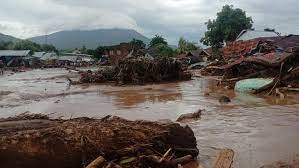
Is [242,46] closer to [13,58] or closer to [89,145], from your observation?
[89,145]

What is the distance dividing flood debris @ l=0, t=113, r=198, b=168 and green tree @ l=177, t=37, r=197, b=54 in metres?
60.3

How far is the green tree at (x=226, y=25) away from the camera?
58.5 meters

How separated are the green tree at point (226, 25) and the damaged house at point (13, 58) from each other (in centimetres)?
2930

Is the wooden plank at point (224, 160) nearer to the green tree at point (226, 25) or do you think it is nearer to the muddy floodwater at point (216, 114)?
the muddy floodwater at point (216, 114)

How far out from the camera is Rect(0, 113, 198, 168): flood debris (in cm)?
589

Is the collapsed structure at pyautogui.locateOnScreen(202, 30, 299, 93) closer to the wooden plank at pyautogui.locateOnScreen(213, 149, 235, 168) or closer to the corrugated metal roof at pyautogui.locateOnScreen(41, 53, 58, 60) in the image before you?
the wooden plank at pyautogui.locateOnScreen(213, 149, 235, 168)

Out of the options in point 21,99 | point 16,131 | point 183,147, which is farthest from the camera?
point 21,99

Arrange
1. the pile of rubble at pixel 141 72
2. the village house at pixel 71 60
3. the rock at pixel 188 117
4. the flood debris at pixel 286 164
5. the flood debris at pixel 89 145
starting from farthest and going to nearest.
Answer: the village house at pixel 71 60, the pile of rubble at pixel 141 72, the rock at pixel 188 117, the flood debris at pixel 286 164, the flood debris at pixel 89 145

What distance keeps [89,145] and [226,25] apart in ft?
179

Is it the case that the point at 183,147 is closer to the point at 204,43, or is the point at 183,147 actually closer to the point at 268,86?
the point at 268,86

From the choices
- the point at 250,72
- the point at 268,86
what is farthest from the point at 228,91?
the point at 250,72

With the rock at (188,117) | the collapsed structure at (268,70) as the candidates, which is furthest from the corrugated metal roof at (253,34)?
the rock at (188,117)

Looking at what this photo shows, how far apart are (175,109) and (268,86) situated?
219 inches

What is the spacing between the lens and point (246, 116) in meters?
11.5
